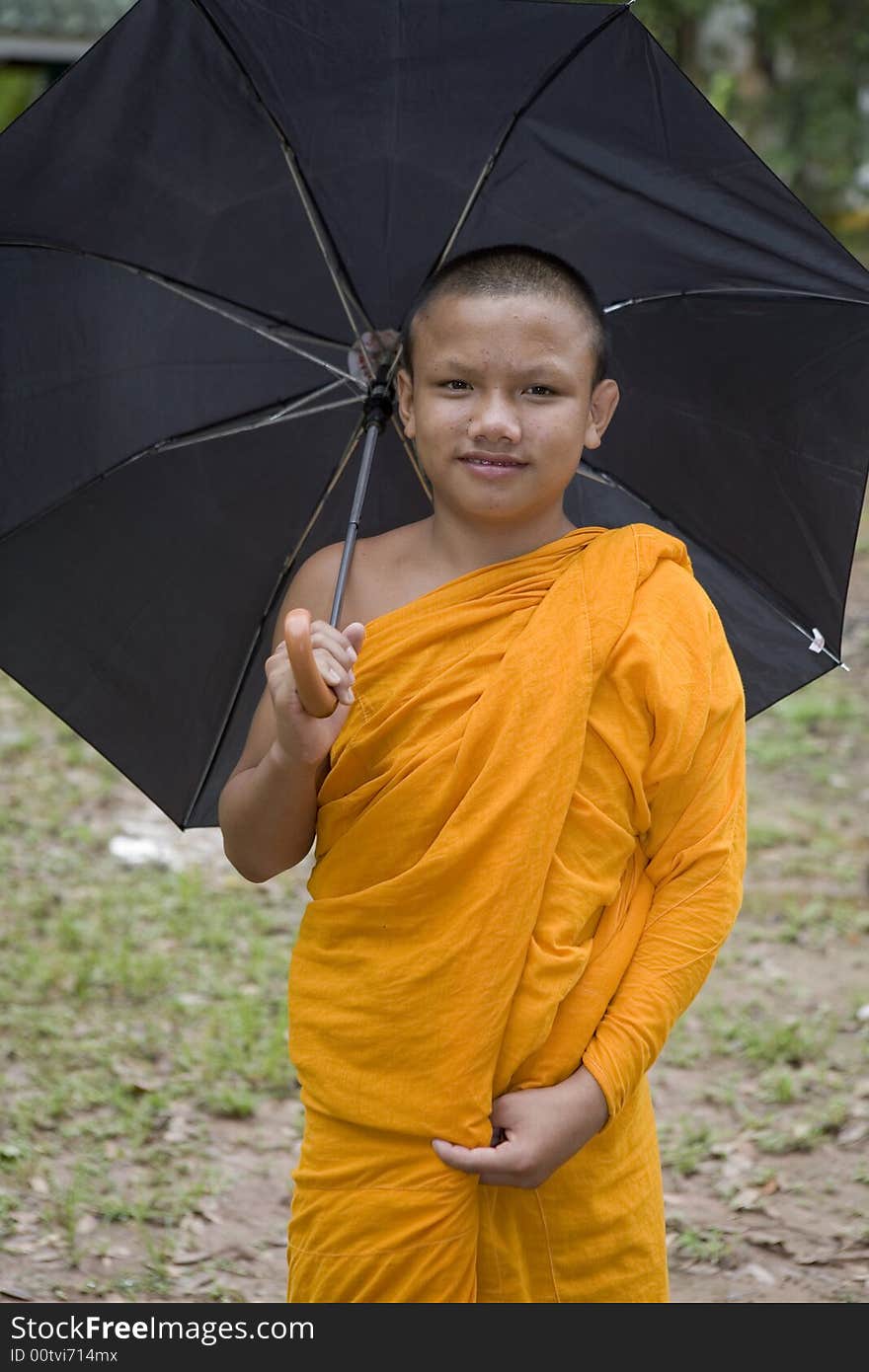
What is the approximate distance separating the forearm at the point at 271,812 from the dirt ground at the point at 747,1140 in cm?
157

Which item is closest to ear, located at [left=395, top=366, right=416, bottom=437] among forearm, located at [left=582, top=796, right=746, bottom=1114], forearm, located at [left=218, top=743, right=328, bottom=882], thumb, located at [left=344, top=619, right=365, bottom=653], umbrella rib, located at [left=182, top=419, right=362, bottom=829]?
umbrella rib, located at [left=182, top=419, right=362, bottom=829]

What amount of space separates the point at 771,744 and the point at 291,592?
4.84m

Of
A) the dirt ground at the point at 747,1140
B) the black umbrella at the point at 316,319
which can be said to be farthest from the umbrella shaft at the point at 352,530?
the dirt ground at the point at 747,1140

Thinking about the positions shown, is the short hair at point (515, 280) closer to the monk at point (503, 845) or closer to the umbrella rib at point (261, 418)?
the monk at point (503, 845)

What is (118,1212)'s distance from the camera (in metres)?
3.80

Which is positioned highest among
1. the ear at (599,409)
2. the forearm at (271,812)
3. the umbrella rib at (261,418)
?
the umbrella rib at (261,418)

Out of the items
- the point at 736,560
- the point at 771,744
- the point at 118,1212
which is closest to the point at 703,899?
the point at 736,560

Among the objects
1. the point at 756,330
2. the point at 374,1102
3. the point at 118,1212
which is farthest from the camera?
the point at 118,1212

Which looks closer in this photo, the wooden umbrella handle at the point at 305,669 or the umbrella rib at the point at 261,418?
the wooden umbrella handle at the point at 305,669

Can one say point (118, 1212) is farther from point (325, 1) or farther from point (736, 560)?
point (325, 1)

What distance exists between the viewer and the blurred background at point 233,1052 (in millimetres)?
3709

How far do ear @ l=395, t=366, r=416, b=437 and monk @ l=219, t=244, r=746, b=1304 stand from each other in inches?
0.5

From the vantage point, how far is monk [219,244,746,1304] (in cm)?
213

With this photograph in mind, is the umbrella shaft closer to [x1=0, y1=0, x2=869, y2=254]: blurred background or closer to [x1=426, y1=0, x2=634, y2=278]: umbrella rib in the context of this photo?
[x1=426, y1=0, x2=634, y2=278]: umbrella rib
